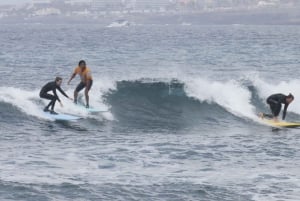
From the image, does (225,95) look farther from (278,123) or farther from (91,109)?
(91,109)

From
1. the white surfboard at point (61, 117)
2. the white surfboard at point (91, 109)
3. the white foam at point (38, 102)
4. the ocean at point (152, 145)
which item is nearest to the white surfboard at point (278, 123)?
the ocean at point (152, 145)

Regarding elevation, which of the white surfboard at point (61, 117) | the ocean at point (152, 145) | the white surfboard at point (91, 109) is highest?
the white surfboard at point (91, 109)

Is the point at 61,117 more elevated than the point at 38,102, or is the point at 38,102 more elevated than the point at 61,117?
the point at 38,102

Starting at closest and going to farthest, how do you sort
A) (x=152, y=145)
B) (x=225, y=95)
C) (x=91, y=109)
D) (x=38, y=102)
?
A: (x=152, y=145) → (x=91, y=109) → (x=38, y=102) → (x=225, y=95)

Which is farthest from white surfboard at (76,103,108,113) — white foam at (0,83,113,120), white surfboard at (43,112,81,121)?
white surfboard at (43,112,81,121)

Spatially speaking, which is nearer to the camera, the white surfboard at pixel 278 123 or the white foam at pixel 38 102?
the white surfboard at pixel 278 123

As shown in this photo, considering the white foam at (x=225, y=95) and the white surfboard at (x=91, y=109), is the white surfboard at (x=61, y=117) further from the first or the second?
the white foam at (x=225, y=95)

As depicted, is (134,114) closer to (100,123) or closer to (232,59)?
(100,123)

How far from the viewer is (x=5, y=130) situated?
21078 millimetres

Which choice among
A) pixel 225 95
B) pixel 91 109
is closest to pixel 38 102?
pixel 91 109

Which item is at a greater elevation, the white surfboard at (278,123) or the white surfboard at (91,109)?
the white surfboard at (91,109)

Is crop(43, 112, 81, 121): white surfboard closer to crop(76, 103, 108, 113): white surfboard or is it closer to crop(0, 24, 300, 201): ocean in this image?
crop(0, 24, 300, 201): ocean

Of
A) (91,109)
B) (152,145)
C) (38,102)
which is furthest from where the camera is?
(38,102)

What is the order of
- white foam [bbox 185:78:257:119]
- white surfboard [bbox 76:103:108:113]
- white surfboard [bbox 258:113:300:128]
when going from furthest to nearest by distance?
white foam [bbox 185:78:257:119]
white surfboard [bbox 76:103:108:113]
white surfboard [bbox 258:113:300:128]
